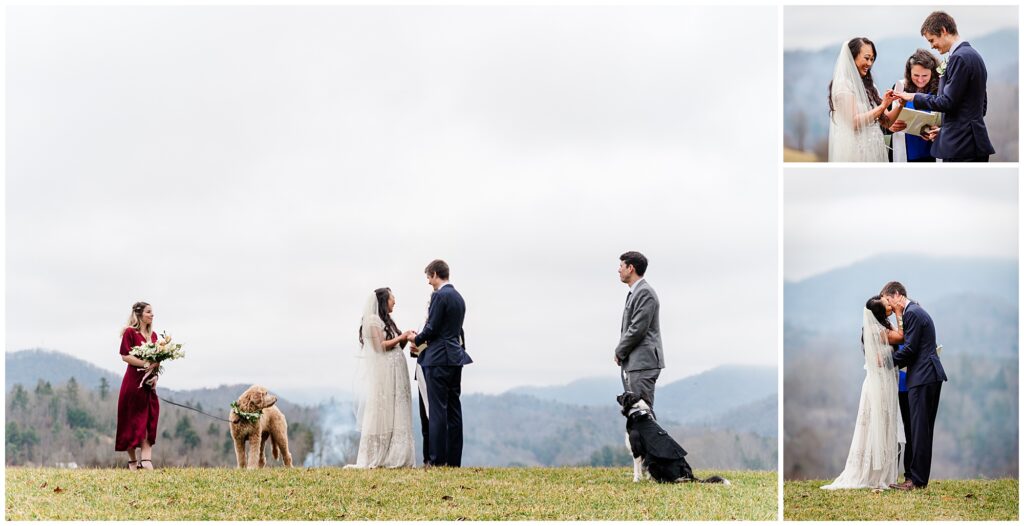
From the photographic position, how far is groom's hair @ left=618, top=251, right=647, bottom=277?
10.1 metres

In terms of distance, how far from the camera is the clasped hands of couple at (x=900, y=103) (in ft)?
29.3

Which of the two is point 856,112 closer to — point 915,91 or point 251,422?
point 915,91

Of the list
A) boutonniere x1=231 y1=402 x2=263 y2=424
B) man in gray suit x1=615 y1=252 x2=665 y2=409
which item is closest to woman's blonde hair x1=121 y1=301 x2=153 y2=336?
boutonniere x1=231 y1=402 x2=263 y2=424

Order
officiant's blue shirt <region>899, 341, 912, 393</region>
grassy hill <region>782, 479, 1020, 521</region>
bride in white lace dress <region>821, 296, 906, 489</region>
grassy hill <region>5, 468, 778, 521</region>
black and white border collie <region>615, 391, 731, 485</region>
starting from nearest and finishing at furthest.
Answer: grassy hill <region>5, 468, 778, 521</region>
grassy hill <region>782, 479, 1020, 521</region>
black and white border collie <region>615, 391, 731, 485</region>
bride in white lace dress <region>821, 296, 906, 489</region>
officiant's blue shirt <region>899, 341, 912, 393</region>

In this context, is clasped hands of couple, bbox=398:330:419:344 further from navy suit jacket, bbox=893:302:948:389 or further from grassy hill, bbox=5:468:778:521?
navy suit jacket, bbox=893:302:948:389

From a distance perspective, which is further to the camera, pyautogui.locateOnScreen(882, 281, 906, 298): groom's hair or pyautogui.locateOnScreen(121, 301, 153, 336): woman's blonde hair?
pyautogui.locateOnScreen(121, 301, 153, 336): woman's blonde hair

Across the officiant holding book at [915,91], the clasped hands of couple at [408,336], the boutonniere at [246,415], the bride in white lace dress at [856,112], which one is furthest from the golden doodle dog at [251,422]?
the officiant holding book at [915,91]

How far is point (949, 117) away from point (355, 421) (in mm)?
6381

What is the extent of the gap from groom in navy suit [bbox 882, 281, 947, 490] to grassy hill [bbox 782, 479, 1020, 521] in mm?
240

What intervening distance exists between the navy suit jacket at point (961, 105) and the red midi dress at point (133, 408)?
760 centimetres

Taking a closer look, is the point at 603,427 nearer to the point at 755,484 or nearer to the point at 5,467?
the point at 755,484

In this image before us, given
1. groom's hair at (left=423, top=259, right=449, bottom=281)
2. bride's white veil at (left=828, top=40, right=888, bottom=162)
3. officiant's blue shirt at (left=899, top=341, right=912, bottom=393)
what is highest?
bride's white veil at (left=828, top=40, right=888, bottom=162)

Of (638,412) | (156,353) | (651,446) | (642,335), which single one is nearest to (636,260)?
(642,335)

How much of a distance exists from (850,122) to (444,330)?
14.2 feet
